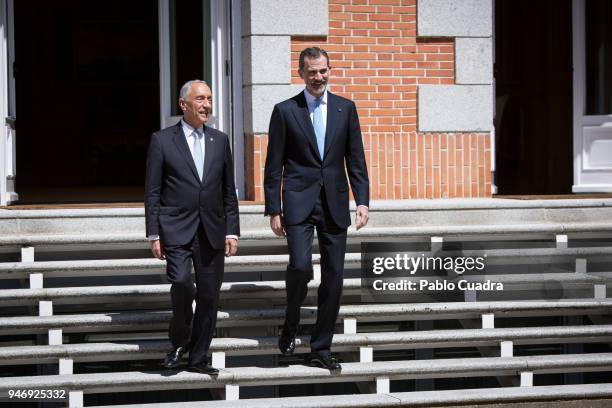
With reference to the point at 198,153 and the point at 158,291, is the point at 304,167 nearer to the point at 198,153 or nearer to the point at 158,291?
the point at 198,153

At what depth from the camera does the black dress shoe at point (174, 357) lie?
7516 millimetres

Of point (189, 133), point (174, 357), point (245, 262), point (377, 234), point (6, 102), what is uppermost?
point (6, 102)

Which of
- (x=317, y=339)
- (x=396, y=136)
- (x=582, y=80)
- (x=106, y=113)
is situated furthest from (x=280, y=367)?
(x=106, y=113)

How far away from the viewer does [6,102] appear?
35.5 feet

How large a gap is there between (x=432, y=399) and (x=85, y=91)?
34.2 feet

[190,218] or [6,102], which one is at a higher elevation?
[6,102]

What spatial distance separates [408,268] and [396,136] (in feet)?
6.60

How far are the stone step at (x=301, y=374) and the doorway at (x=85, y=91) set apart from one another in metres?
8.64

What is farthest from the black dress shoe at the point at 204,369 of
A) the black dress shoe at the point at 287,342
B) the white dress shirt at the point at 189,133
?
the white dress shirt at the point at 189,133

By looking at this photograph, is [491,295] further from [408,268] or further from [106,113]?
[106,113]

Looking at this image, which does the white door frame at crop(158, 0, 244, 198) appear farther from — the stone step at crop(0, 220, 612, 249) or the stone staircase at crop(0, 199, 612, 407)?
the stone step at crop(0, 220, 612, 249)

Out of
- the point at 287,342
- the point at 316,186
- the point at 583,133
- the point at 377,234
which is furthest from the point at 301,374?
the point at 583,133

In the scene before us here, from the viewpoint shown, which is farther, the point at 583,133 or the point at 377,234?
the point at 583,133

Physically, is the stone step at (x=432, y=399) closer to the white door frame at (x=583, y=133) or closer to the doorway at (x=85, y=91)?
the white door frame at (x=583, y=133)
